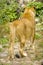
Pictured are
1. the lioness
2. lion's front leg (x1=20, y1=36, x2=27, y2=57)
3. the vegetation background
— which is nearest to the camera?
the lioness

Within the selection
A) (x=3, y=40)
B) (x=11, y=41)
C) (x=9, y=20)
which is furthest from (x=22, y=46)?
(x=9, y=20)

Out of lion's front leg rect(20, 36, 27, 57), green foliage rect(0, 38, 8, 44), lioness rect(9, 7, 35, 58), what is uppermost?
lioness rect(9, 7, 35, 58)

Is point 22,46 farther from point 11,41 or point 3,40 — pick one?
point 3,40

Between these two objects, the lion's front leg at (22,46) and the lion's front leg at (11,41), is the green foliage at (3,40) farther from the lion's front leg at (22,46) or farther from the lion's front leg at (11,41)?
the lion's front leg at (11,41)

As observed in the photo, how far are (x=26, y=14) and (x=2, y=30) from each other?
324cm

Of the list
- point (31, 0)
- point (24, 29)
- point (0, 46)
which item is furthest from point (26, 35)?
point (31, 0)

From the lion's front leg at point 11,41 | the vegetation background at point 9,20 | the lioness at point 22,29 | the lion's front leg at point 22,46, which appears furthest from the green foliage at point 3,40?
the lion's front leg at point 11,41

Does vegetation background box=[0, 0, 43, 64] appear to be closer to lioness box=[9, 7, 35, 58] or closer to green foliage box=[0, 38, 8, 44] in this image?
green foliage box=[0, 38, 8, 44]

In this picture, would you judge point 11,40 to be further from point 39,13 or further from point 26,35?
point 39,13

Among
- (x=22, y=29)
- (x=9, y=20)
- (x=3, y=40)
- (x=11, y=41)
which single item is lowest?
(x=3, y=40)

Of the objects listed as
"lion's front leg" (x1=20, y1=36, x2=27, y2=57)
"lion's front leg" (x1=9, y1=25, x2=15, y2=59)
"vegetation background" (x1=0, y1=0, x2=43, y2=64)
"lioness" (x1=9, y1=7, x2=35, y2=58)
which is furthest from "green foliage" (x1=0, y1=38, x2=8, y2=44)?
"lion's front leg" (x1=9, y1=25, x2=15, y2=59)

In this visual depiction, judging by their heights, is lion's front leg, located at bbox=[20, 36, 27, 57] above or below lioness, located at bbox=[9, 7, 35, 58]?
below

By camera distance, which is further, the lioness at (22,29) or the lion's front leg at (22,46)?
the lion's front leg at (22,46)

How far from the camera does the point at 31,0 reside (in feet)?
56.3
